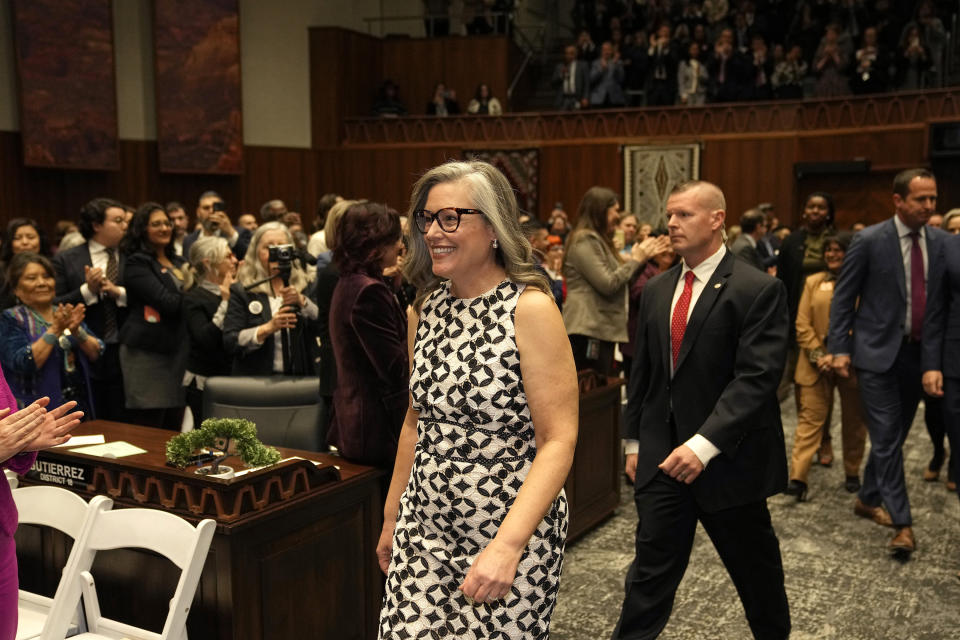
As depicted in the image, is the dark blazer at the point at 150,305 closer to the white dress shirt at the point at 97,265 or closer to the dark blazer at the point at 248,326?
the white dress shirt at the point at 97,265

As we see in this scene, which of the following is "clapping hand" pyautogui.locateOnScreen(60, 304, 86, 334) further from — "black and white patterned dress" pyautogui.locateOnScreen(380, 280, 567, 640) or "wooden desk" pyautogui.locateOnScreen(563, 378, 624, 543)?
"black and white patterned dress" pyautogui.locateOnScreen(380, 280, 567, 640)

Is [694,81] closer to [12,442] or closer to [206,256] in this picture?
[206,256]

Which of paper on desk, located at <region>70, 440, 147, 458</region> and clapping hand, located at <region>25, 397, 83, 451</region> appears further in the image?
paper on desk, located at <region>70, 440, 147, 458</region>

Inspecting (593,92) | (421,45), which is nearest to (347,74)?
(421,45)

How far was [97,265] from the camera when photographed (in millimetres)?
4730

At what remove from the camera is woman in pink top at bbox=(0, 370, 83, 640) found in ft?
5.90

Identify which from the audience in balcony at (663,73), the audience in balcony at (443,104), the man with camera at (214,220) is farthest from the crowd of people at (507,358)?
the audience in balcony at (443,104)

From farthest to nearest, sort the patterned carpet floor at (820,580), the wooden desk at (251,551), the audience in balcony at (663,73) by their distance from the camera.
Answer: the audience in balcony at (663,73) → the patterned carpet floor at (820,580) → the wooden desk at (251,551)

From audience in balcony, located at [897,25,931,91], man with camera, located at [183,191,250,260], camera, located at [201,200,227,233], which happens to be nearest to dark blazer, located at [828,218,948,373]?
man with camera, located at [183,191,250,260]

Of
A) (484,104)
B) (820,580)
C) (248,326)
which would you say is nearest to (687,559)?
(820,580)

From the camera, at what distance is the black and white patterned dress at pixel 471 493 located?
1.77 meters

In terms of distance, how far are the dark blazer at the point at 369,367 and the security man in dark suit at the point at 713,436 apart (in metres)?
0.81

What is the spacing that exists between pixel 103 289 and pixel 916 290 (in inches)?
148

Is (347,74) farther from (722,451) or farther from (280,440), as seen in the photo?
(722,451)
